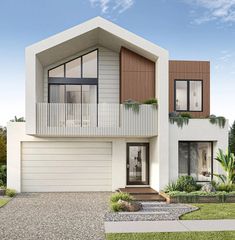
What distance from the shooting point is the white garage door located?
17969 millimetres

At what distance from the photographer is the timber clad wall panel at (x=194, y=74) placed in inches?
752

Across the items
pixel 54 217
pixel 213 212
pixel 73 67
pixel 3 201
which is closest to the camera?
pixel 54 217

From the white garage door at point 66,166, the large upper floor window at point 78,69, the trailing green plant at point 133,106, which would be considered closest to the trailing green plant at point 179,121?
the trailing green plant at point 133,106

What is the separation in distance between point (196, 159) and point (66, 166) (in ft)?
22.5

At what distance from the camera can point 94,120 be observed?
16.0 meters

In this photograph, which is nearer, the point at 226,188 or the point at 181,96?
the point at 226,188

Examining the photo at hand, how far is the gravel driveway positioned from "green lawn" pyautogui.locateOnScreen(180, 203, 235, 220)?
10.4 ft

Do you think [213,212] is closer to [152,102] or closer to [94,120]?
[152,102]

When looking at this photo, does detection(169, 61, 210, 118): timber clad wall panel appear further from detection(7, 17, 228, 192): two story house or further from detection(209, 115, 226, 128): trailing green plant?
detection(209, 115, 226, 128): trailing green plant

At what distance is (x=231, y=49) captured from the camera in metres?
22.2

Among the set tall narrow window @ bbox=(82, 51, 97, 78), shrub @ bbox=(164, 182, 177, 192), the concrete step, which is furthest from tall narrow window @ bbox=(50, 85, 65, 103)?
shrub @ bbox=(164, 182, 177, 192)

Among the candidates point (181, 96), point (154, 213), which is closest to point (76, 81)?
point (181, 96)

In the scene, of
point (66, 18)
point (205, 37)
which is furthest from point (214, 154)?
point (66, 18)

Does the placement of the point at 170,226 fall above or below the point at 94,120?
below
